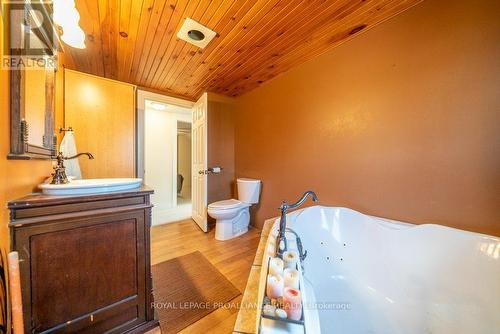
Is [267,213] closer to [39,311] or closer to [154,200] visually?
[39,311]

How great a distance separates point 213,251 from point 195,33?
220cm

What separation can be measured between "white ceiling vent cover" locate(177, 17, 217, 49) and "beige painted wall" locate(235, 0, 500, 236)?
1.04 meters

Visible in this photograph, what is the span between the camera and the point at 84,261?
0.88 metres

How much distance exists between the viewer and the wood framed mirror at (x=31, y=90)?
0.73 m

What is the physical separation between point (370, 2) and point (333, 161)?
1178mm

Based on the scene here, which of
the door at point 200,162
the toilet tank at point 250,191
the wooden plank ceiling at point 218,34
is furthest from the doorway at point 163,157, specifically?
the toilet tank at point 250,191

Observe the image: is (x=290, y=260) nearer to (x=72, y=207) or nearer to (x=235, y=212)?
(x=72, y=207)

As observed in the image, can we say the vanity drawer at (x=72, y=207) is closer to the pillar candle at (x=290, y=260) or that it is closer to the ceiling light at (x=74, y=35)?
the pillar candle at (x=290, y=260)

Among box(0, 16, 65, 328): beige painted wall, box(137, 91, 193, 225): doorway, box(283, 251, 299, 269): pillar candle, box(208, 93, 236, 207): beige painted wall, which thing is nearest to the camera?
box(0, 16, 65, 328): beige painted wall

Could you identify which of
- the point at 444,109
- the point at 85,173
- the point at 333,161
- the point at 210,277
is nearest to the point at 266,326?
the point at 210,277

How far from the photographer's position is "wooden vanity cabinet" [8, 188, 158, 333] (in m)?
0.76

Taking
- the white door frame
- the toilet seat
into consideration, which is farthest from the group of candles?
the white door frame

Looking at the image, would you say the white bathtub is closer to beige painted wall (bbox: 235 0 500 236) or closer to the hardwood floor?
beige painted wall (bbox: 235 0 500 236)

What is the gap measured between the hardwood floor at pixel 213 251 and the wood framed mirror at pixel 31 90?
1290 mm
